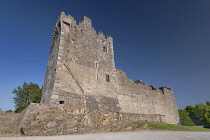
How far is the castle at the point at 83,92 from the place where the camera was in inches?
356

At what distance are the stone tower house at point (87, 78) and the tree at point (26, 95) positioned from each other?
1841cm

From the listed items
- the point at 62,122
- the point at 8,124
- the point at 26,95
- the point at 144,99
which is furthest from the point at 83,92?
the point at 26,95

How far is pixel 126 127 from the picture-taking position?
35.2 feet

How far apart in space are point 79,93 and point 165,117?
63.1ft

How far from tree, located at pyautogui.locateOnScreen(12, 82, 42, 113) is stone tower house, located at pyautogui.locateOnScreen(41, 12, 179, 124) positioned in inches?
725

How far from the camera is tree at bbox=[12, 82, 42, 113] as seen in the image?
28.5m

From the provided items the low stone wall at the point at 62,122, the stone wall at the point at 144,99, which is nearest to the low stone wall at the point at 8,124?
the low stone wall at the point at 62,122

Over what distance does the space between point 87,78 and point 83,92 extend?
6.15 ft

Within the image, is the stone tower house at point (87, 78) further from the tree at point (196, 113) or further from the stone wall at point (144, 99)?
the tree at point (196, 113)

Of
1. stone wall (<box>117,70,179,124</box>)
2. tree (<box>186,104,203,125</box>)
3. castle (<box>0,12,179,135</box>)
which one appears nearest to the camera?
→ castle (<box>0,12,179,135</box>)

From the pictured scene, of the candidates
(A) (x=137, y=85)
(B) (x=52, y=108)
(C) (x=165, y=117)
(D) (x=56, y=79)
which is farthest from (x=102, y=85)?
(C) (x=165, y=117)

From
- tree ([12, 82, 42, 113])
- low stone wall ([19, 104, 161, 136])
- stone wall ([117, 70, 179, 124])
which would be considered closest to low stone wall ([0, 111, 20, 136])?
low stone wall ([19, 104, 161, 136])

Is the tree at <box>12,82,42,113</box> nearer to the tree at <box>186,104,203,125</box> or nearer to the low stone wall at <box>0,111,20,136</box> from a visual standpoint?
the low stone wall at <box>0,111,20,136</box>

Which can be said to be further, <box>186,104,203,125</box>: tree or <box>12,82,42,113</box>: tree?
<box>186,104,203,125</box>: tree
